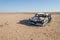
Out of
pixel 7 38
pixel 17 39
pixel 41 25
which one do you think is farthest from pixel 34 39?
pixel 41 25

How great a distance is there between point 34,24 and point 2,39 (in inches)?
286

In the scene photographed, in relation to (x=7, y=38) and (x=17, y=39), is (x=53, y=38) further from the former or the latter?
(x=7, y=38)

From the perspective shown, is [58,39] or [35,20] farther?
[35,20]

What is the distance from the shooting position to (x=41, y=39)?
1236 cm

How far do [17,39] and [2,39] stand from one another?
1.38 m

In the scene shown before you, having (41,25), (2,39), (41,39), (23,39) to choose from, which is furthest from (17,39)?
(41,25)

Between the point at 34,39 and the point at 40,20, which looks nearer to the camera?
the point at 34,39

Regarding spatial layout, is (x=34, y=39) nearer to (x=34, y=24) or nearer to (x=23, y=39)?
(x=23, y=39)

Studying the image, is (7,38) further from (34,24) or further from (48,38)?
(34,24)

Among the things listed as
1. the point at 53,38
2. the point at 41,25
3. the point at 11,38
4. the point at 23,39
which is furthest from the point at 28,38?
the point at 41,25

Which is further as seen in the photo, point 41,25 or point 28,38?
point 41,25

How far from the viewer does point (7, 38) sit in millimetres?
12570

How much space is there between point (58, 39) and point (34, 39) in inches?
87.3

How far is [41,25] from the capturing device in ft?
59.9
